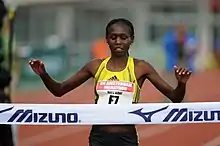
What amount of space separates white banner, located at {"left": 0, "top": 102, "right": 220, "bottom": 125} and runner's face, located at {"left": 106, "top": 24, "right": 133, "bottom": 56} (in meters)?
0.44

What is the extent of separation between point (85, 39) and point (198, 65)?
4659mm

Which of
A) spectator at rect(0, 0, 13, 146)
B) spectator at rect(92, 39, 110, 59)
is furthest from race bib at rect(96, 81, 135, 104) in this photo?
A: spectator at rect(92, 39, 110, 59)

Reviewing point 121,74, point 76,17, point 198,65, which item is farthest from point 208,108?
point 76,17

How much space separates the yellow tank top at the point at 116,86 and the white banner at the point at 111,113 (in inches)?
2.6

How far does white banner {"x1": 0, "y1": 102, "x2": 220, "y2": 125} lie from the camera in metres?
6.26

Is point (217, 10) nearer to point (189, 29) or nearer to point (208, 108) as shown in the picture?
point (189, 29)

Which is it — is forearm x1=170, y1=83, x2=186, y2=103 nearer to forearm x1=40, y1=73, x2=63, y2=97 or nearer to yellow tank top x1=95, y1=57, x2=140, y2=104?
yellow tank top x1=95, y1=57, x2=140, y2=104

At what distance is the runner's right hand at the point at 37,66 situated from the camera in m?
6.13

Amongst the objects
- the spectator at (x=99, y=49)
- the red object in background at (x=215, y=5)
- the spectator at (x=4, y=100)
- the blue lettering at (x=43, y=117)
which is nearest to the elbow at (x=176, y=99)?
the blue lettering at (x=43, y=117)

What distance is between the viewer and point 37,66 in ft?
20.2

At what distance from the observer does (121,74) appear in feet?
20.2

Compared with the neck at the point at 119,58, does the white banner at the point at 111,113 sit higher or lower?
lower

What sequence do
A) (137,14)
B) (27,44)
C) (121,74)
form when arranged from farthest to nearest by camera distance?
(137,14) < (27,44) < (121,74)

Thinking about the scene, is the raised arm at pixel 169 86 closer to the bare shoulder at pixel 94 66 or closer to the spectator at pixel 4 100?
the bare shoulder at pixel 94 66
